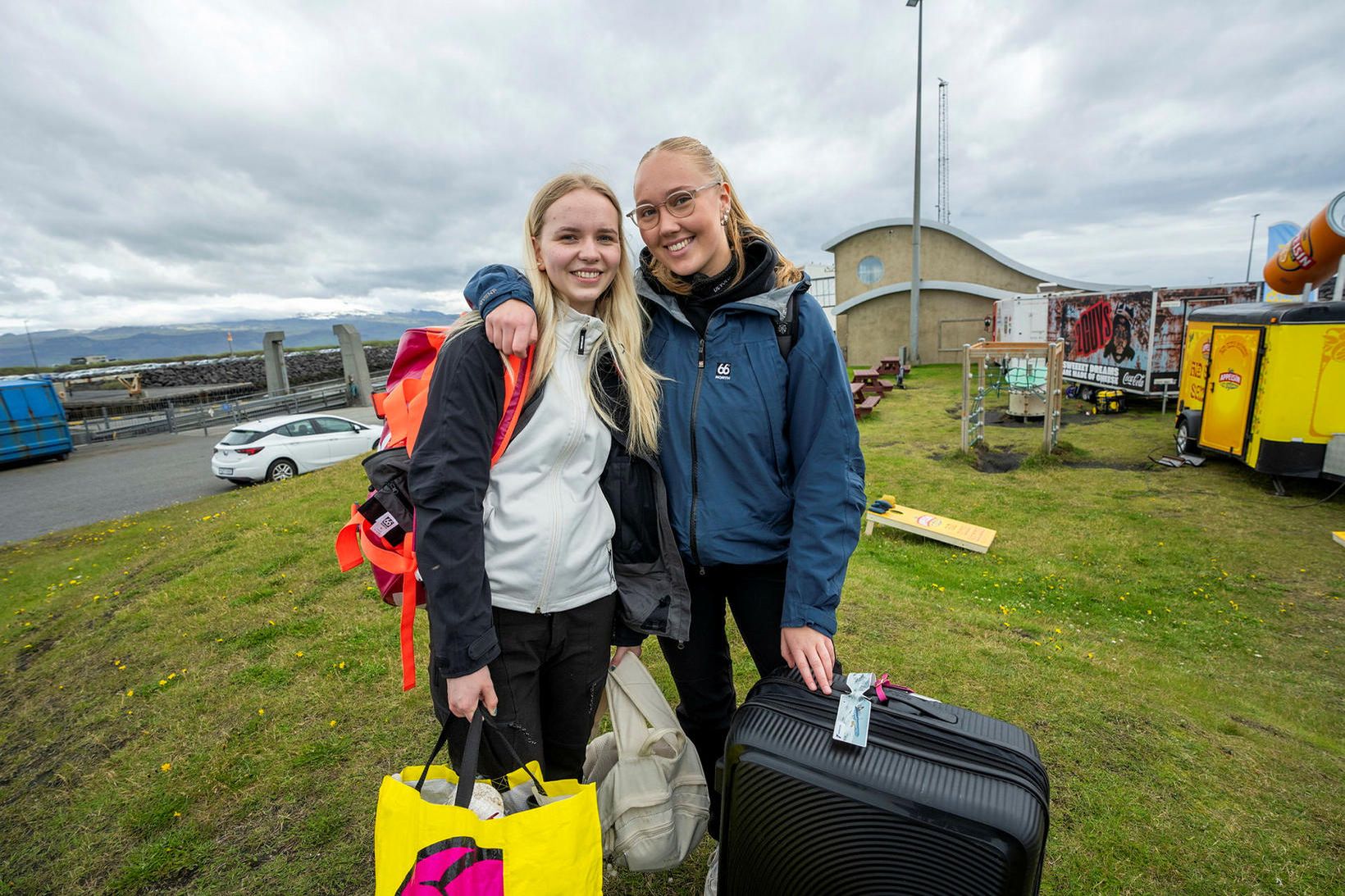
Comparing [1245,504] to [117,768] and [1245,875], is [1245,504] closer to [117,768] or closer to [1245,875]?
[1245,875]

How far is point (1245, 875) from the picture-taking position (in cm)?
241

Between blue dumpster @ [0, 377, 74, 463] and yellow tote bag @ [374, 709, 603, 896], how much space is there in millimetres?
24482

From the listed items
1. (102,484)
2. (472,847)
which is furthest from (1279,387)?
(102,484)

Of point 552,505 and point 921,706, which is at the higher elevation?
point 552,505

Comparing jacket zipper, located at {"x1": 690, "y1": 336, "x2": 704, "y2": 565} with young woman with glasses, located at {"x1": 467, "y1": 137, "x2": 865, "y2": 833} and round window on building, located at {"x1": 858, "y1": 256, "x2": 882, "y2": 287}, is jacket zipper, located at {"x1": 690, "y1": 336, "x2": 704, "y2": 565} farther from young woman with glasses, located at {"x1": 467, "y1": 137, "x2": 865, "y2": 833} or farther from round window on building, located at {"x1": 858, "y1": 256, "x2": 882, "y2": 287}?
round window on building, located at {"x1": 858, "y1": 256, "x2": 882, "y2": 287}

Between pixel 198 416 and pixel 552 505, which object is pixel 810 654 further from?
pixel 198 416

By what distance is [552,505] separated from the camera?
6.01ft

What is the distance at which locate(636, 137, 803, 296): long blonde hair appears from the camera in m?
1.91

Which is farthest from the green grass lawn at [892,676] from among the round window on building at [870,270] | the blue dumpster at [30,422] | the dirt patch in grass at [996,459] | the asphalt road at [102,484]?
the round window on building at [870,270]

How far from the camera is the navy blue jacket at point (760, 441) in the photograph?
186 centimetres

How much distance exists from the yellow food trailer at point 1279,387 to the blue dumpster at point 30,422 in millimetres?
28501

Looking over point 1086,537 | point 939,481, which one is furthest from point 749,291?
point 939,481

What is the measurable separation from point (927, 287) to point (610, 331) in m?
29.1

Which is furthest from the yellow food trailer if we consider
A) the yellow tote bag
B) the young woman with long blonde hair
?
the yellow tote bag
